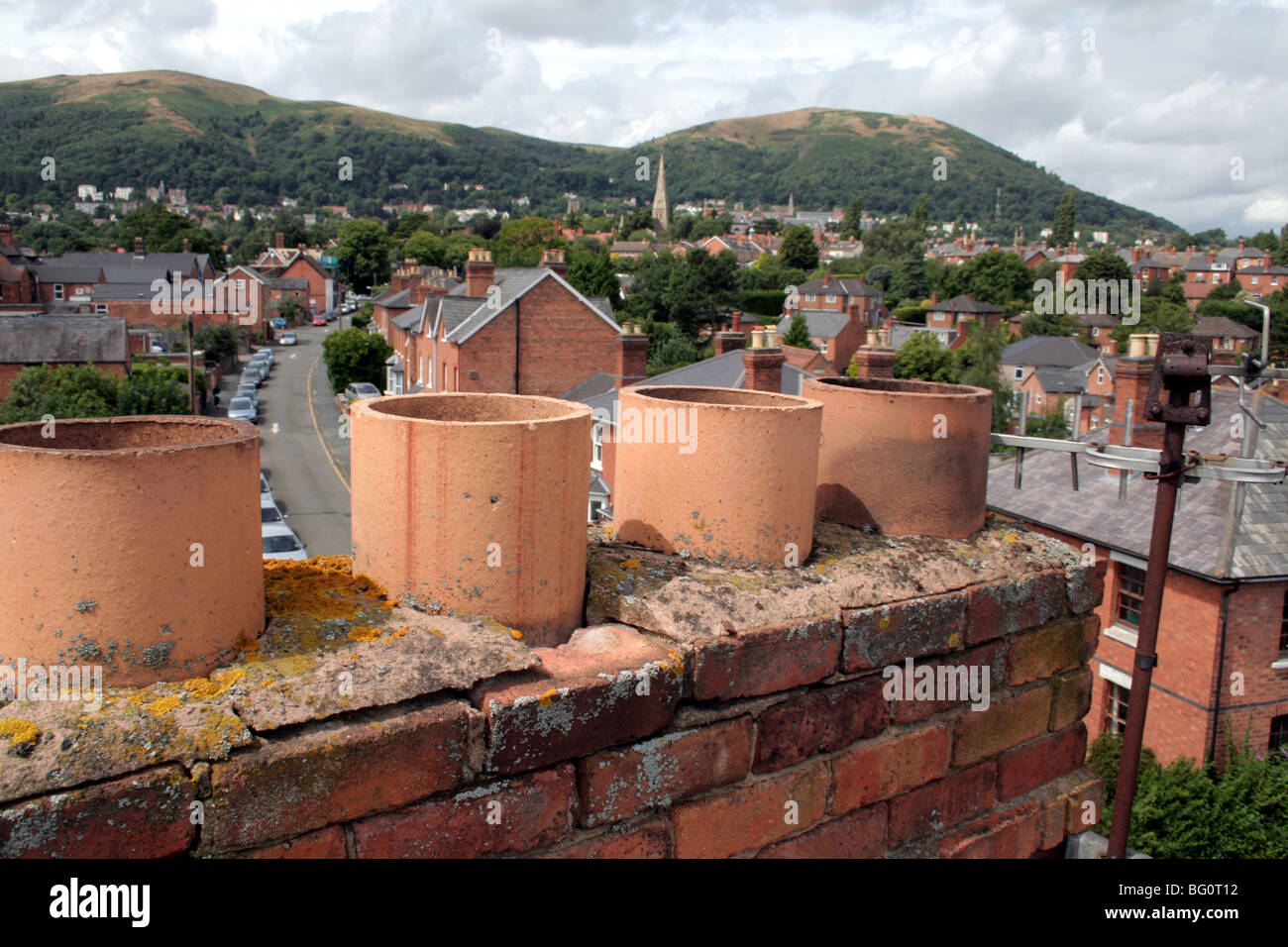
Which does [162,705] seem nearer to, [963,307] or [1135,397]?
[1135,397]

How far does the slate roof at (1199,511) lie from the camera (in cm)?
1772

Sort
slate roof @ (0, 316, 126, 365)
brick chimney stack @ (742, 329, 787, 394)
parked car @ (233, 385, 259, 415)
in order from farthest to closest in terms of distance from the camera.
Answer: parked car @ (233, 385, 259, 415) → slate roof @ (0, 316, 126, 365) → brick chimney stack @ (742, 329, 787, 394)

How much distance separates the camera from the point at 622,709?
10.2 ft

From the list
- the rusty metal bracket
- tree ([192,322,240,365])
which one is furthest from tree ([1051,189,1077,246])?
the rusty metal bracket

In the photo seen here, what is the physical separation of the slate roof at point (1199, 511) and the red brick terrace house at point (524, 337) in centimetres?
1670

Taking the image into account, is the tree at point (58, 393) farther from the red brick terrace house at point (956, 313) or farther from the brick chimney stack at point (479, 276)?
the red brick terrace house at point (956, 313)

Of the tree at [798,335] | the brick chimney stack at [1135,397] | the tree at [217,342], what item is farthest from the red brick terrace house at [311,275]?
the brick chimney stack at [1135,397]

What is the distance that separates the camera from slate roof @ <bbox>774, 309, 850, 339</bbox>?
2726 inches

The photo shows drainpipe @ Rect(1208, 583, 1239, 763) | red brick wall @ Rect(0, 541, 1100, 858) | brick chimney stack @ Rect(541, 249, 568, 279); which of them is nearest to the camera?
red brick wall @ Rect(0, 541, 1100, 858)

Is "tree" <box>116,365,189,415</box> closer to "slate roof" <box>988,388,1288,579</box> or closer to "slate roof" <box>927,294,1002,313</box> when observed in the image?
"slate roof" <box>988,388,1288,579</box>

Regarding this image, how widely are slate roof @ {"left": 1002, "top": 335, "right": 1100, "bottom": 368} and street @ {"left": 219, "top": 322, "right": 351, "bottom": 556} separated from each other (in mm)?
43765

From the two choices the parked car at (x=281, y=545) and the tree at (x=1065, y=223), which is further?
the tree at (x=1065, y=223)

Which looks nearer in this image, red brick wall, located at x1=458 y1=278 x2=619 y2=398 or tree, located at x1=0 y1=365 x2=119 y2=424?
tree, located at x1=0 y1=365 x2=119 y2=424

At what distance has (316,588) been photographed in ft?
11.4
